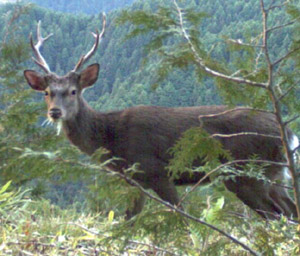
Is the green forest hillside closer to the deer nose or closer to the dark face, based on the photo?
the dark face

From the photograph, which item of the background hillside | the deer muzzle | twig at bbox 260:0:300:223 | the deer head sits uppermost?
twig at bbox 260:0:300:223

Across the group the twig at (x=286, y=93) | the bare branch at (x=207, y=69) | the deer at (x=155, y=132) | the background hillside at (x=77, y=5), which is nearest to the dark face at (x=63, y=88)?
the deer at (x=155, y=132)

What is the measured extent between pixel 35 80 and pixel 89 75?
586mm

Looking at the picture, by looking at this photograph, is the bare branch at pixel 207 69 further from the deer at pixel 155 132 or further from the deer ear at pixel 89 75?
the deer ear at pixel 89 75

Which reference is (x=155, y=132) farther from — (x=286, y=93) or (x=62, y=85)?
(x=286, y=93)

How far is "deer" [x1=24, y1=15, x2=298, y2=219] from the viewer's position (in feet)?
21.3

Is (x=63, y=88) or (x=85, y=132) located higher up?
(x=63, y=88)

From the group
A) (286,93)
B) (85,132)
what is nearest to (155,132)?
(85,132)

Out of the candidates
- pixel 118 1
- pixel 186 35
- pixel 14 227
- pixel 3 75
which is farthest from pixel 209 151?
pixel 118 1

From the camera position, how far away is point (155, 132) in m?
6.81

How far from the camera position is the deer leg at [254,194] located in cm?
650

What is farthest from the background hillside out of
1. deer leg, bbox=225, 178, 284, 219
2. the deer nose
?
deer leg, bbox=225, 178, 284, 219

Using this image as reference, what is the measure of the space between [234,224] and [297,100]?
58 centimetres

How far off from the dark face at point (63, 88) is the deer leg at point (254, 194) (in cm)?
180
